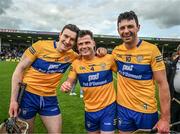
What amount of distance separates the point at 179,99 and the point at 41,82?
306cm

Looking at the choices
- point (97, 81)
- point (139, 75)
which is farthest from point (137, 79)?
point (97, 81)

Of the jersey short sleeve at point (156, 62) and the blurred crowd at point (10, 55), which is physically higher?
the jersey short sleeve at point (156, 62)

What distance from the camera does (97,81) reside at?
15.8ft

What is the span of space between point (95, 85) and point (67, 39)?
2.43 ft

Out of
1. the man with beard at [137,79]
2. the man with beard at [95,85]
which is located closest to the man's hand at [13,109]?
the man with beard at [95,85]

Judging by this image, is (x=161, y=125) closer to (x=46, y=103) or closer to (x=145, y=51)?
(x=145, y=51)

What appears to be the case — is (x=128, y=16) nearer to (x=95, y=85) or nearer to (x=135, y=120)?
(x=95, y=85)

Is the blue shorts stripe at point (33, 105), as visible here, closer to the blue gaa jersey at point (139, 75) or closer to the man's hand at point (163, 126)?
the blue gaa jersey at point (139, 75)

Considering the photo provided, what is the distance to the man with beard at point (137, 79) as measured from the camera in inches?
171

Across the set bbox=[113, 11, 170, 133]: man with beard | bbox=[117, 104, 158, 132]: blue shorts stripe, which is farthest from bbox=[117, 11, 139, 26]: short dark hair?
bbox=[117, 104, 158, 132]: blue shorts stripe

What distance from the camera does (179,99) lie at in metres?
7.07

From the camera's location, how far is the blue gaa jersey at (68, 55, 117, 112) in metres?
4.81

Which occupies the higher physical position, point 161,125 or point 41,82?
point 41,82

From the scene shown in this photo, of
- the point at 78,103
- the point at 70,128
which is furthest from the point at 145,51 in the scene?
the point at 78,103
